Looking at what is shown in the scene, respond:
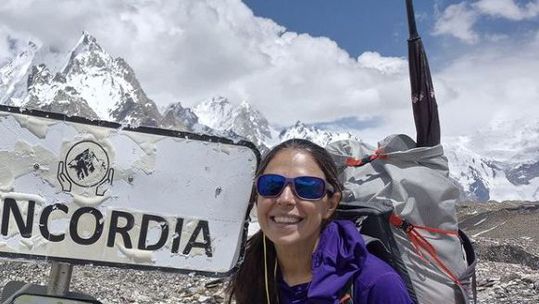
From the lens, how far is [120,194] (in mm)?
2279

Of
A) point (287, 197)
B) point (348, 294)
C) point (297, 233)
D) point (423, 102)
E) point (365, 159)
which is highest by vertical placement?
point (423, 102)

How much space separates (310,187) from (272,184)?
0.48 ft

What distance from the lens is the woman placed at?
2.14 meters

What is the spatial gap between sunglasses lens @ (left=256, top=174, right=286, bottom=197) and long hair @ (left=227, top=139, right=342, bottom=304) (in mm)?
63

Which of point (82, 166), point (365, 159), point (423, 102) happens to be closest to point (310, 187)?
point (365, 159)

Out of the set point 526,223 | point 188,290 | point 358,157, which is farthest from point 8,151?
point 526,223

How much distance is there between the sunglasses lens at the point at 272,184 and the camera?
2312 mm

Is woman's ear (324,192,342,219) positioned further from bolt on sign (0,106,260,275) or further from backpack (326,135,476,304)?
bolt on sign (0,106,260,275)

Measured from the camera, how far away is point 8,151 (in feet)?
7.28

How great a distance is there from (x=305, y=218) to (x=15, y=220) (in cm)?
107

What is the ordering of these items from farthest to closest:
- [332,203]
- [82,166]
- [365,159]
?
[365,159] → [332,203] → [82,166]

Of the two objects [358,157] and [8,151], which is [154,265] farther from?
[358,157]

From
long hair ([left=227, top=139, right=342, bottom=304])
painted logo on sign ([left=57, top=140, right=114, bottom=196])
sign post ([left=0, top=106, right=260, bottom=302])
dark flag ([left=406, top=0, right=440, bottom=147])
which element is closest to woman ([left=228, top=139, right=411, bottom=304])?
long hair ([left=227, top=139, right=342, bottom=304])

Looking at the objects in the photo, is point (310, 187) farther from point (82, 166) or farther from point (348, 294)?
point (82, 166)
